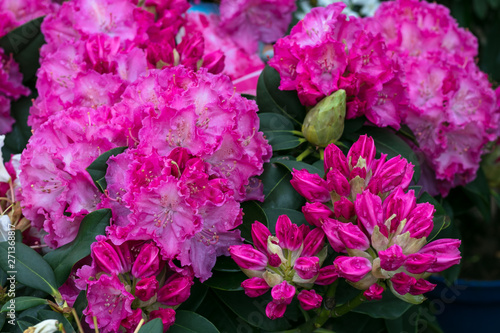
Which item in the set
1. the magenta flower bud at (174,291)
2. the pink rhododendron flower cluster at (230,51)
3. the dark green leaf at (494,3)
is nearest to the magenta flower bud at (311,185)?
the magenta flower bud at (174,291)

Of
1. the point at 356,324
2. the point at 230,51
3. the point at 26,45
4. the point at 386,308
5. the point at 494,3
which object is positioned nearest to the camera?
the point at 386,308

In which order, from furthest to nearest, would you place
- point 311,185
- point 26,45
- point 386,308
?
point 26,45 → point 386,308 → point 311,185

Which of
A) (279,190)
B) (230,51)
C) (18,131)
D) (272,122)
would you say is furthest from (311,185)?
(18,131)

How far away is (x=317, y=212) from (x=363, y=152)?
11cm

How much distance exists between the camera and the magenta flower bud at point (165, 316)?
0.71 m

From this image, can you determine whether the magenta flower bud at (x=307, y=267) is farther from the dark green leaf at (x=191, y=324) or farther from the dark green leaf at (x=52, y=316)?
the dark green leaf at (x=52, y=316)

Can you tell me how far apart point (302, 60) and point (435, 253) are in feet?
1.33

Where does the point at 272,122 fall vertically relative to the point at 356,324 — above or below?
above

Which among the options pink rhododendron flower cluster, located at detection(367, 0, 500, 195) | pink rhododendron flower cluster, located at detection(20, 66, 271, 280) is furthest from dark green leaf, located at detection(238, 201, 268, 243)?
pink rhododendron flower cluster, located at detection(367, 0, 500, 195)

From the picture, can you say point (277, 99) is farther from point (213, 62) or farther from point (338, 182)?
point (338, 182)

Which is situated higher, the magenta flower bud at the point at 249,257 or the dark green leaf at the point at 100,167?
the dark green leaf at the point at 100,167

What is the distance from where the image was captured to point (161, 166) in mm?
719

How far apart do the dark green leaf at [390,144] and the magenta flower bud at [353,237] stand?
32cm

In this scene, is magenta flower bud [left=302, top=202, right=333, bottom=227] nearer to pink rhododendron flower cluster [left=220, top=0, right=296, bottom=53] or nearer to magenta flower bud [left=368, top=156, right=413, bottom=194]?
magenta flower bud [left=368, top=156, right=413, bottom=194]
